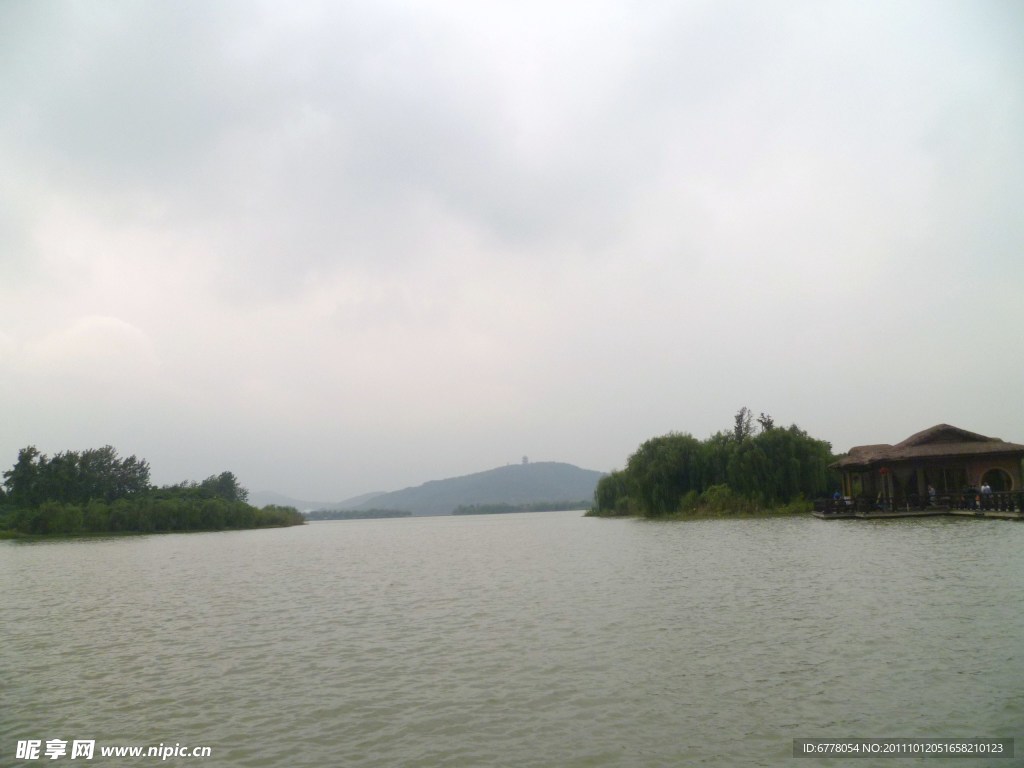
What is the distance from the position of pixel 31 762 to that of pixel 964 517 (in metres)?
34.3

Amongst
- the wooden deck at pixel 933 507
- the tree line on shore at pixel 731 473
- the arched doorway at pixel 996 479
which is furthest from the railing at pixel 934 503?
the tree line on shore at pixel 731 473

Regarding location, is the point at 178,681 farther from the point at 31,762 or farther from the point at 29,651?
the point at 29,651

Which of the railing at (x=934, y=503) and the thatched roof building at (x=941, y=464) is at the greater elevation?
the thatched roof building at (x=941, y=464)

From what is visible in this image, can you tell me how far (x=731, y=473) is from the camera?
45.9m

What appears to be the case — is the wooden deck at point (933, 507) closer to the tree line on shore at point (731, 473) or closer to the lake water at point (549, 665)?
the tree line on shore at point (731, 473)

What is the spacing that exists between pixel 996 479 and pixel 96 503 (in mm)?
82497

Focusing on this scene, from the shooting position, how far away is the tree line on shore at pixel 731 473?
44875 millimetres

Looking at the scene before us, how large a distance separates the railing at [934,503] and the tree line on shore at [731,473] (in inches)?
231

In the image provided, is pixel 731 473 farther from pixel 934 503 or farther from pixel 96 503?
pixel 96 503

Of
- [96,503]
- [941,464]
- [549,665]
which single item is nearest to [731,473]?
[941,464]

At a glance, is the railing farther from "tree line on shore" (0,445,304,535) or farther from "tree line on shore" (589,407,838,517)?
"tree line on shore" (0,445,304,535)

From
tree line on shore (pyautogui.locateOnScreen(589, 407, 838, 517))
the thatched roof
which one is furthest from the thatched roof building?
tree line on shore (pyautogui.locateOnScreen(589, 407, 838, 517))

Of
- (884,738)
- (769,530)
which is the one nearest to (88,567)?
(769,530)

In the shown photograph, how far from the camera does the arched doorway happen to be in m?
32.8
